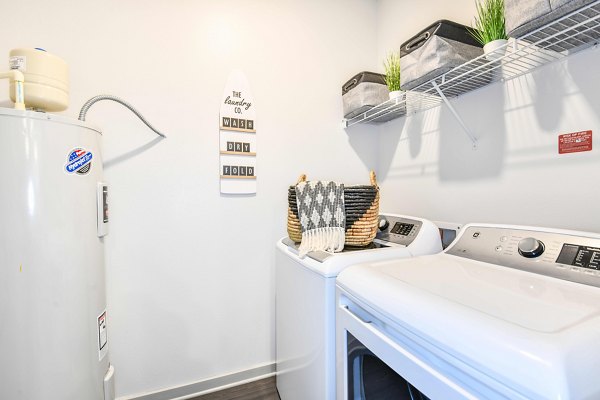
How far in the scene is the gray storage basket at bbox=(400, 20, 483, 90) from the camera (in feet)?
3.57

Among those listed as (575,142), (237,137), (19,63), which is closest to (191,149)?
(237,137)

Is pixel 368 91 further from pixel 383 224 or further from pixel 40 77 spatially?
pixel 40 77

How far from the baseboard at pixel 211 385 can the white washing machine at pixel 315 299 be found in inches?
7.2

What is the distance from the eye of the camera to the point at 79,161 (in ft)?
3.43

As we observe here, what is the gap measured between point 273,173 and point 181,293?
32.7 inches

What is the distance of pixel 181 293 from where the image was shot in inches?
59.3

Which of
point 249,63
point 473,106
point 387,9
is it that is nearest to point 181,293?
point 249,63

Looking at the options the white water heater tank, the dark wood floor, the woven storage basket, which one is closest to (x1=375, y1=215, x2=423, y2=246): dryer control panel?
the woven storage basket

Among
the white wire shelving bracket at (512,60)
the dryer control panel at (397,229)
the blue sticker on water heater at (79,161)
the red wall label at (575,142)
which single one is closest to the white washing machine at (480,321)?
the dryer control panel at (397,229)

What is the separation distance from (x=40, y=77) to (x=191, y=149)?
63cm

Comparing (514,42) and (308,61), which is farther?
(308,61)

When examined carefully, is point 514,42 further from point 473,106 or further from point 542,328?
point 542,328

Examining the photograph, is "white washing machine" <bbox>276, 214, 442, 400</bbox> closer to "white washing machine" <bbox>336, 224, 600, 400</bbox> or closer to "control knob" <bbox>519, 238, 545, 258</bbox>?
"white washing machine" <bbox>336, 224, 600, 400</bbox>

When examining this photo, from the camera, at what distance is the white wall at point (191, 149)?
1.36 metres
